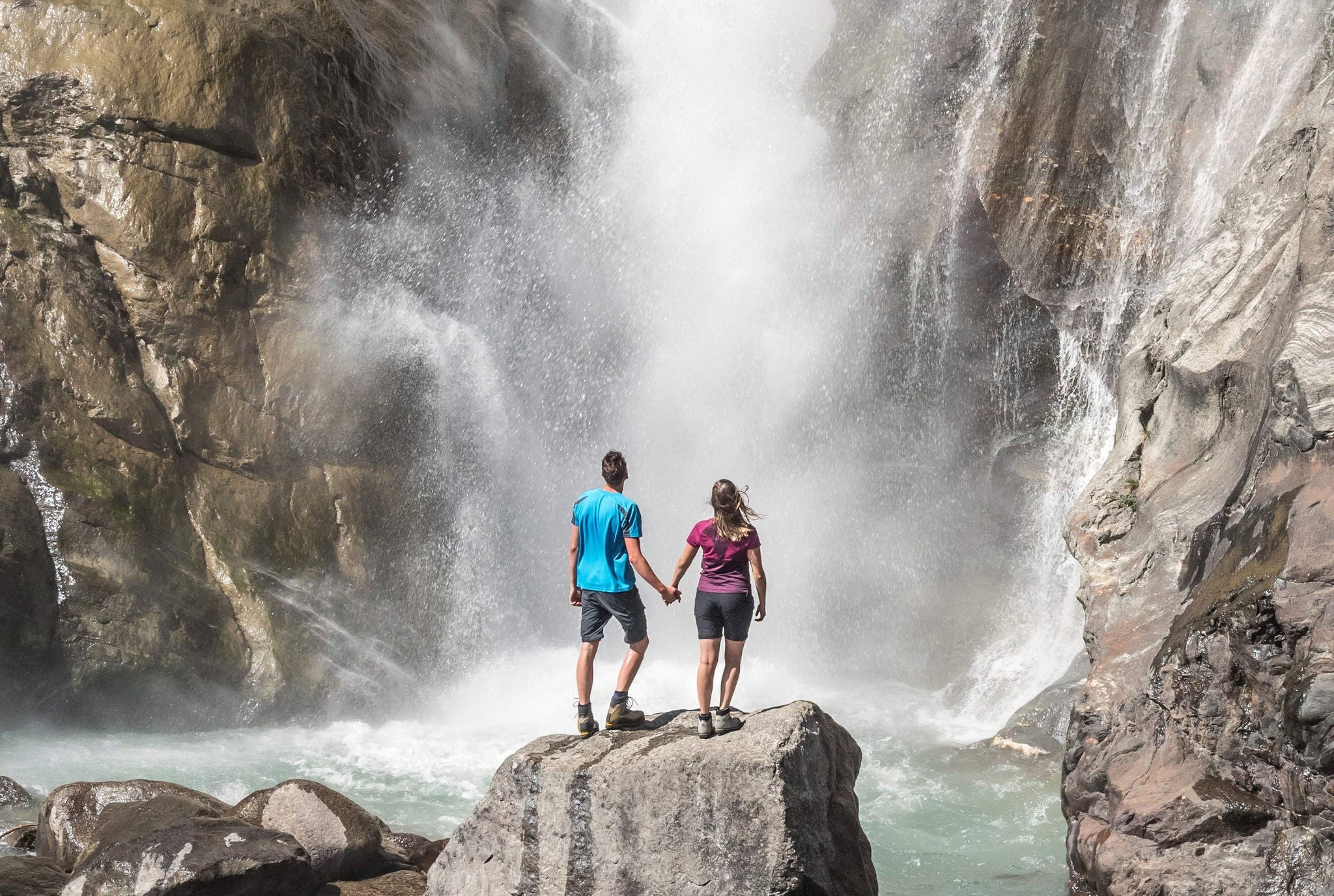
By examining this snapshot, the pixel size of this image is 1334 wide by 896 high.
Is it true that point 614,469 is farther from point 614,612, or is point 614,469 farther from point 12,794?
point 12,794

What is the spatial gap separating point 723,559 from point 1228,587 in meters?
3.13

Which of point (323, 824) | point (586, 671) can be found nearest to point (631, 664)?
point (586, 671)

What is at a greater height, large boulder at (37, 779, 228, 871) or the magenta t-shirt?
the magenta t-shirt

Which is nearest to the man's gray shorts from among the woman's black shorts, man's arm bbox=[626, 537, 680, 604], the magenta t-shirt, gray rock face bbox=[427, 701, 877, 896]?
man's arm bbox=[626, 537, 680, 604]

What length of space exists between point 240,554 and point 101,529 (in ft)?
5.66

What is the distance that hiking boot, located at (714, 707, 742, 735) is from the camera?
6340 millimetres

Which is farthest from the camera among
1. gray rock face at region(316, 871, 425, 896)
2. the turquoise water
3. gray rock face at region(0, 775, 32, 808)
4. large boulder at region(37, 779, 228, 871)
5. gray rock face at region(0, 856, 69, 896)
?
gray rock face at region(0, 775, 32, 808)

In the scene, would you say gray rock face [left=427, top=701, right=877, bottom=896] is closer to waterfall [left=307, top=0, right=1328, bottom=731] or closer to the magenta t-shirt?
the magenta t-shirt

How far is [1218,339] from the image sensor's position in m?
9.07

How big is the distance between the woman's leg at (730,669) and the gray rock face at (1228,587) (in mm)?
2424

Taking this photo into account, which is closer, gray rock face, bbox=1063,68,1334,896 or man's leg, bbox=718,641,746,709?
gray rock face, bbox=1063,68,1334,896

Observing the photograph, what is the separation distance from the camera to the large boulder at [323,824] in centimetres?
810

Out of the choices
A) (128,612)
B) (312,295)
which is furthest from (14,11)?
(128,612)

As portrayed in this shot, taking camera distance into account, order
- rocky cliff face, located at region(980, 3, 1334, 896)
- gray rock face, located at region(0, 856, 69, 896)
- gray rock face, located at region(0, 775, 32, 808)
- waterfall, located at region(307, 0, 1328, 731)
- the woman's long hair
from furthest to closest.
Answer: waterfall, located at region(307, 0, 1328, 731) < gray rock face, located at region(0, 775, 32, 808) < gray rock face, located at region(0, 856, 69, 896) < the woman's long hair < rocky cliff face, located at region(980, 3, 1334, 896)
